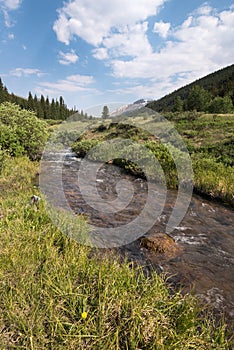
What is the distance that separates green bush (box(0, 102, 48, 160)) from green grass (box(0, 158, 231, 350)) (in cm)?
1262

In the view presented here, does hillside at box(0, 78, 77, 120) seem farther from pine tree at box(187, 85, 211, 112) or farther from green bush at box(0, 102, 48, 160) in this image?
green bush at box(0, 102, 48, 160)

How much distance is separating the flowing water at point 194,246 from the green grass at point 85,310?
673 mm

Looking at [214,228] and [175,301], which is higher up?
[175,301]

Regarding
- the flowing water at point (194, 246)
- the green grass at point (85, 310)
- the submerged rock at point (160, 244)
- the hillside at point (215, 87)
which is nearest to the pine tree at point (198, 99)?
the hillside at point (215, 87)

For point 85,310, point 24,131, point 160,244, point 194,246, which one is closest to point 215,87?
point 24,131

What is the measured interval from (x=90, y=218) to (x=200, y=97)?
41.2 m

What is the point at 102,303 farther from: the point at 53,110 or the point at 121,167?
the point at 53,110

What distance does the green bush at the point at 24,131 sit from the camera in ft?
50.8

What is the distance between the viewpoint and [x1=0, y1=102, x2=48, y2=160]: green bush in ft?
50.8

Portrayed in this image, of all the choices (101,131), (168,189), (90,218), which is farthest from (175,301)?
(101,131)

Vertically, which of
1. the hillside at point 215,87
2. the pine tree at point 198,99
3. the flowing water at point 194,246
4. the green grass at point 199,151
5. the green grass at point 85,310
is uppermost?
the hillside at point 215,87

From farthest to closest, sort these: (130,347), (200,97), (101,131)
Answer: (200,97) → (101,131) → (130,347)

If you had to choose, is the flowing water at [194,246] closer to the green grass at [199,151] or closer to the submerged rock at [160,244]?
the submerged rock at [160,244]

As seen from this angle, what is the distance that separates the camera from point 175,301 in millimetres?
3582
